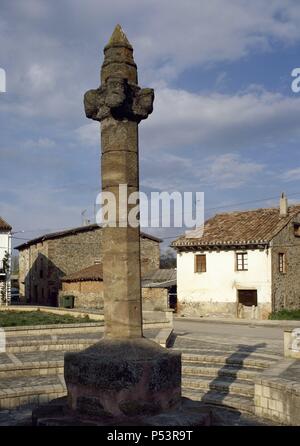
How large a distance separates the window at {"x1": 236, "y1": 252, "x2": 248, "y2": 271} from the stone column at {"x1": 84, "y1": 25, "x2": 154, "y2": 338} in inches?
884

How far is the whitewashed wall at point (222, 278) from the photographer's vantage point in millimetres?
28297

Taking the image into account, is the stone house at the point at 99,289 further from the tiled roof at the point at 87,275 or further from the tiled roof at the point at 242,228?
the tiled roof at the point at 242,228

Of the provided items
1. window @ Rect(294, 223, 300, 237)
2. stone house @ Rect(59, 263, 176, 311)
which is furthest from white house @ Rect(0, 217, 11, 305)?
window @ Rect(294, 223, 300, 237)

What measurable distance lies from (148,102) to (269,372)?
5685 millimetres

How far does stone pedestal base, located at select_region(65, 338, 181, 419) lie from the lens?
6.64 meters

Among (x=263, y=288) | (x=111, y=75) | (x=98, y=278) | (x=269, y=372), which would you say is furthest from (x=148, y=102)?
(x=98, y=278)

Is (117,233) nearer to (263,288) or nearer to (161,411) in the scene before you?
(161,411)

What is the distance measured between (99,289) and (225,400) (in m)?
25.4

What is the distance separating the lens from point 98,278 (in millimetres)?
33969

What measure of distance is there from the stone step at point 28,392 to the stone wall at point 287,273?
66.1 ft

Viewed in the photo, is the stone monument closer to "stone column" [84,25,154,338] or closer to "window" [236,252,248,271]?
"stone column" [84,25,154,338]

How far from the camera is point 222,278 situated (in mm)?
30031

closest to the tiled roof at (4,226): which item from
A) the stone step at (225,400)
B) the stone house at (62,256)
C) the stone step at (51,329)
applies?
the stone house at (62,256)

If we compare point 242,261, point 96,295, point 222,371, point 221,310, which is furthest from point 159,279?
point 222,371
